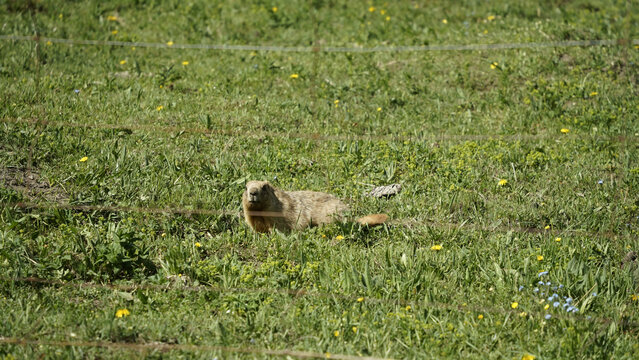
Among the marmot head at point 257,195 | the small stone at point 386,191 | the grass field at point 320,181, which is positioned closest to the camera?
the grass field at point 320,181

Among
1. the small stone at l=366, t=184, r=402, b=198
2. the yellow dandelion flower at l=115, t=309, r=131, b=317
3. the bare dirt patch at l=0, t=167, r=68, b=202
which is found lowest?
the yellow dandelion flower at l=115, t=309, r=131, b=317

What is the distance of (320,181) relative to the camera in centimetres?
679

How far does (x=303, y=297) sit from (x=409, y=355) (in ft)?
3.27

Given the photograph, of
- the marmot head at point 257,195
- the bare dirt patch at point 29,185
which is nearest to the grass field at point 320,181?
the bare dirt patch at point 29,185

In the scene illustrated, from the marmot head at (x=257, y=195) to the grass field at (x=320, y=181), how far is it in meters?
0.31

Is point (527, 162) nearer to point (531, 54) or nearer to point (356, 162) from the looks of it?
point (356, 162)

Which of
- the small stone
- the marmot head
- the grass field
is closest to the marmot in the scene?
the marmot head

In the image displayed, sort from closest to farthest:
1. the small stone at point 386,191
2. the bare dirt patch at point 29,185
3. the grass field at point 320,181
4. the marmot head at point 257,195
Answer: the grass field at point 320,181
the marmot head at point 257,195
the bare dirt patch at point 29,185
the small stone at point 386,191

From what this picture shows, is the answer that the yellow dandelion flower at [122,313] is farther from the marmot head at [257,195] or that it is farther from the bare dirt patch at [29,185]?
the bare dirt patch at [29,185]

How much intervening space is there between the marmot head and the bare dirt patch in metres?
1.75

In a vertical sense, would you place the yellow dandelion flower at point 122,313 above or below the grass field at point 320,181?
below

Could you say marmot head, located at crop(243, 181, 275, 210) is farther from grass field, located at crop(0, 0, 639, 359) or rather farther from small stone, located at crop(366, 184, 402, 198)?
small stone, located at crop(366, 184, 402, 198)

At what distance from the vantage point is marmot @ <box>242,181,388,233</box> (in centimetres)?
587

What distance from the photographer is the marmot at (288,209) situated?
5871 millimetres
